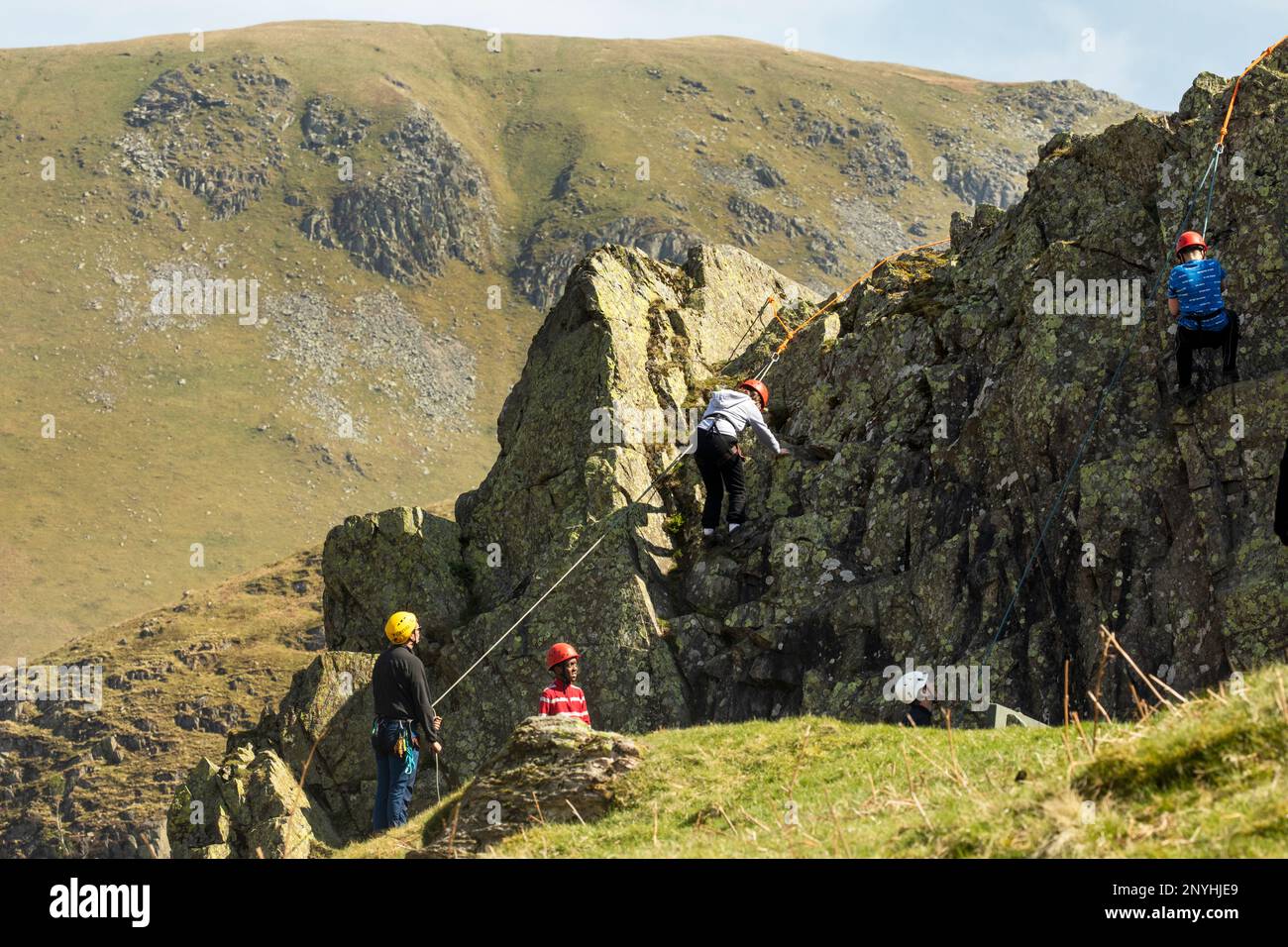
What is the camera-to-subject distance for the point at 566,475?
31469mm

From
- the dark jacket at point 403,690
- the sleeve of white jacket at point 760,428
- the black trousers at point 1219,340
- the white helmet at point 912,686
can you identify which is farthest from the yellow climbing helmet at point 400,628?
the black trousers at point 1219,340

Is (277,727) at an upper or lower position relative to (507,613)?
lower

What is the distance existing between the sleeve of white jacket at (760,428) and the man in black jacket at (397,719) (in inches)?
352

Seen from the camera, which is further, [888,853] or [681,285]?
[681,285]

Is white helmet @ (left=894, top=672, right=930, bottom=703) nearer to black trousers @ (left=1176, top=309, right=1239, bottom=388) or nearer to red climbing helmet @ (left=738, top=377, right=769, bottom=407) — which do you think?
black trousers @ (left=1176, top=309, right=1239, bottom=388)

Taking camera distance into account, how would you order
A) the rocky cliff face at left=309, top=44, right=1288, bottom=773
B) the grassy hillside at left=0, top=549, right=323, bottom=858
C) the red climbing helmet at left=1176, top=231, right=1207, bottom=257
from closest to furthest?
the red climbing helmet at left=1176, top=231, right=1207, bottom=257
the rocky cliff face at left=309, top=44, right=1288, bottom=773
the grassy hillside at left=0, top=549, right=323, bottom=858

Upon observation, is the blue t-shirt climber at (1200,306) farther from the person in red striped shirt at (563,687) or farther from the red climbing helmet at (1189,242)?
the person in red striped shirt at (563,687)

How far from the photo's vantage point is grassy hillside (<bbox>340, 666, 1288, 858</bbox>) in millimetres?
9773

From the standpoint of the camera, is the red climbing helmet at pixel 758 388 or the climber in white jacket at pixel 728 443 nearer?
the climber in white jacket at pixel 728 443

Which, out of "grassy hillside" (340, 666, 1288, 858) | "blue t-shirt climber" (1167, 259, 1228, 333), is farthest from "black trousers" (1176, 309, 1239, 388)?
"grassy hillside" (340, 666, 1288, 858)

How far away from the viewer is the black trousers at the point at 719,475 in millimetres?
26938
